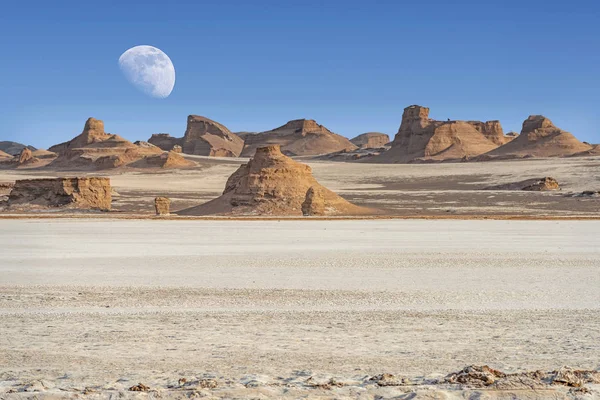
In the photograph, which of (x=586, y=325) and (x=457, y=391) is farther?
(x=586, y=325)

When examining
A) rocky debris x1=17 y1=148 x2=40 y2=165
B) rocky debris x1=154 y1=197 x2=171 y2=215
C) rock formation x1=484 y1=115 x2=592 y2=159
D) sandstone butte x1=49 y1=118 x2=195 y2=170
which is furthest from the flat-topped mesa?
rocky debris x1=154 y1=197 x2=171 y2=215

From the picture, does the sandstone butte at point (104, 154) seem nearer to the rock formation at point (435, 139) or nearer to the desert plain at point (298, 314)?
the rock formation at point (435, 139)

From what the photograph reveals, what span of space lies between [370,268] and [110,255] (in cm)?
577

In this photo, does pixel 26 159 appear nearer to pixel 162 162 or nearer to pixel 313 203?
pixel 162 162

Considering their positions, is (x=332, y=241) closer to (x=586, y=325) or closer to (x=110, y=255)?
(x=110, y=255)

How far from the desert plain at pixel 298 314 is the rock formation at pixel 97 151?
79.4m

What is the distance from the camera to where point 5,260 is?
14.1 m

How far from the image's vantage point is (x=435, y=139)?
→ 119 metres

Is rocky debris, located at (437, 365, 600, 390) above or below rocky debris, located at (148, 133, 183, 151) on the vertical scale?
below

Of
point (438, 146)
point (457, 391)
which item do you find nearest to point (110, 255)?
point (457, 391)

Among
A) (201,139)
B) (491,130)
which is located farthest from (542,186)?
(201,139)

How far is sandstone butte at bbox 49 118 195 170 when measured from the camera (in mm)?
95125

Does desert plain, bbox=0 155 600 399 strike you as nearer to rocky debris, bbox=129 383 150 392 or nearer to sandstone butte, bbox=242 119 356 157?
rocky debris, bbox=129 383 150 392

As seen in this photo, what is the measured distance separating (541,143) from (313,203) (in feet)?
283
